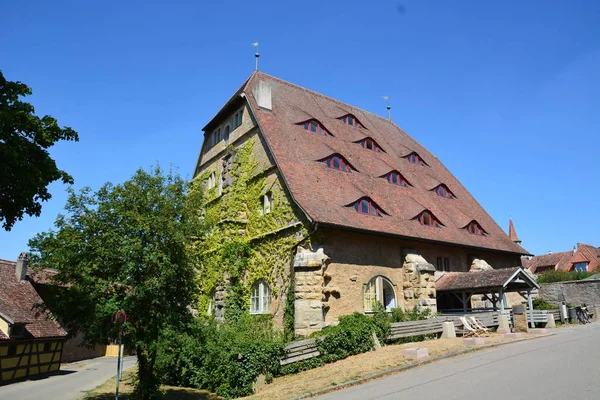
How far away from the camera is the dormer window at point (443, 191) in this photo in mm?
28356

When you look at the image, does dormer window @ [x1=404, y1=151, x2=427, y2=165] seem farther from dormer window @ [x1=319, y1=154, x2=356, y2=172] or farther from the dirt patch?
the dirt patch

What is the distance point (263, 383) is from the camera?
14406 mm

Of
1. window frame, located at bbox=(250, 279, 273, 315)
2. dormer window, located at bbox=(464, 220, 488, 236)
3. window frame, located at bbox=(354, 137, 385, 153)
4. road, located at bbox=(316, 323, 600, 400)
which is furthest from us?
window frame, located at bbox=(354, 137, 385, 153)

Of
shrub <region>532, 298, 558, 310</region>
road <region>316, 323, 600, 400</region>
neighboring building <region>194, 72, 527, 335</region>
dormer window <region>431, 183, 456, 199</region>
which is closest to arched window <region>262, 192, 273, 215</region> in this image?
neighboring building <region>194, 72, 527, 335</region>

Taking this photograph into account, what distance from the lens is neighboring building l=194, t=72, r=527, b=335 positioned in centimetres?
1914

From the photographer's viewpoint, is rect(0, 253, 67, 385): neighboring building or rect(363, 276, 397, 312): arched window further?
rect(0, 253, 67, 385): neighboring building

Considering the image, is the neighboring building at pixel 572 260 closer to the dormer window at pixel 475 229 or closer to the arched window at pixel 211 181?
the dormer window at pixel 475 229

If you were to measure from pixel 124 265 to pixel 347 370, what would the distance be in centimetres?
722

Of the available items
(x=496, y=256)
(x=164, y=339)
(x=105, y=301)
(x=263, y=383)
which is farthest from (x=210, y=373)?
(x=496, y=256)

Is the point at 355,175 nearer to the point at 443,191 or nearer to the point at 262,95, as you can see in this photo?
the point at 262,95

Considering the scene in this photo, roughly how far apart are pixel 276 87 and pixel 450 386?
20.9 metres

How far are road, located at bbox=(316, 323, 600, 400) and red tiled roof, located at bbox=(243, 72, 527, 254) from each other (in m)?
7.33

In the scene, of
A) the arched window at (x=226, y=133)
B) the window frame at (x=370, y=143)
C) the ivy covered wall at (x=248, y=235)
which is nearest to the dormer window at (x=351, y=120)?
the window frame at (x=370, y=143)

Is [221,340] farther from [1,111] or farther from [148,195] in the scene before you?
[1,111]
